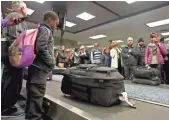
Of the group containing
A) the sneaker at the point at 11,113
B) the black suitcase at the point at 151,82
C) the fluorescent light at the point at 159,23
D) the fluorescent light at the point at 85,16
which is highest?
the fluorescent light at the point at 85,16

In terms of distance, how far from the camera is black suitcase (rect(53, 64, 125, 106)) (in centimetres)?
137

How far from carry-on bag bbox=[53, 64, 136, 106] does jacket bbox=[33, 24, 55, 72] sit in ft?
1.11

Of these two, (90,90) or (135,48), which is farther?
(135,48)

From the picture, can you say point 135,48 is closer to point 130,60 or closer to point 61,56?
point 130,60

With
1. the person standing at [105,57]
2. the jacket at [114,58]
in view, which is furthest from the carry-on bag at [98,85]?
the person standing at [105,57]

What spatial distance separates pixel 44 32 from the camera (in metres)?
1.37

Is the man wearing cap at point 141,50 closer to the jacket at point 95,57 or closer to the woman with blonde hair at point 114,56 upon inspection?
the woman with blonde hair at point 114,56

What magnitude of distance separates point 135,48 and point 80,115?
2.86 metres

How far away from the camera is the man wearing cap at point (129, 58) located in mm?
3533

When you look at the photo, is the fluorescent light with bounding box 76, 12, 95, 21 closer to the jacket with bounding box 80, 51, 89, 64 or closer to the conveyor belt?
the jacket with bounding box 80, 51, 89, 64

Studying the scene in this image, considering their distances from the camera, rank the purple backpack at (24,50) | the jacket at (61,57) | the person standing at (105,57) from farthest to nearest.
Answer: the jacket at (61,57) < the person standing at (105,57) < the purple backpack at (24,50)

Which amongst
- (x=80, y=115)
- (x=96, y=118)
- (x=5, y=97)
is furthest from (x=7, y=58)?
(x=96, y=118)

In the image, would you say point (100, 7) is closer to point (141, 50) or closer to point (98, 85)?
point (141, 50)

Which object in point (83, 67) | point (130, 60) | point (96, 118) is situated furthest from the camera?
point (130, 60)
